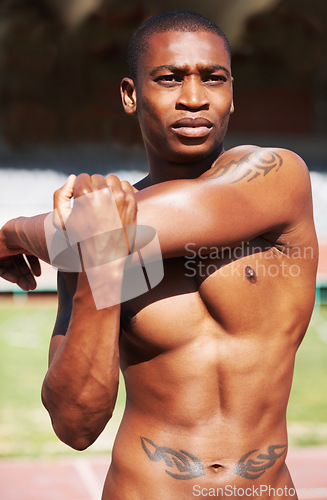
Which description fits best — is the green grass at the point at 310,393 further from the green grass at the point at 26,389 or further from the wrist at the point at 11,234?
the wrist at the point at 11,234

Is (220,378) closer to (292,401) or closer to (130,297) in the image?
(130,297)

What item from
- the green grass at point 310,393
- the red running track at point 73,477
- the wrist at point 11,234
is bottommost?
the green grass at point 310,393

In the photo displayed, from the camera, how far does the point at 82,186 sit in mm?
1581

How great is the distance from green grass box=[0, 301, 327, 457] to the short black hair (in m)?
3.76

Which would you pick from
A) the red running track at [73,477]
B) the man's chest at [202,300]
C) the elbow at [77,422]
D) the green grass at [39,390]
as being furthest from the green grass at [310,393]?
the elbow at [77,422]

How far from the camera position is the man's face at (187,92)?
71.0 inches

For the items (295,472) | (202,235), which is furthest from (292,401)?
(202,235)

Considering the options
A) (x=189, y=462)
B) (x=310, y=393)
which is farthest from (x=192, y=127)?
(x=310, y=393)

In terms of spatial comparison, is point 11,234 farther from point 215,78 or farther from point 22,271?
point 215,78

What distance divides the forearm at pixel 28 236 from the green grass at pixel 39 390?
11.2 ft

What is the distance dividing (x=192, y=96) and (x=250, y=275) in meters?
0.51

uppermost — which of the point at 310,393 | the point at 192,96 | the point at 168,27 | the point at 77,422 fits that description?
the point at 168,27

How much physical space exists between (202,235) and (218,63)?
49 centimetres

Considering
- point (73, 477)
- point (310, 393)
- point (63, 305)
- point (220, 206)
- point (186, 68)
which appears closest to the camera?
point (220, 206)
